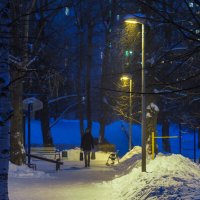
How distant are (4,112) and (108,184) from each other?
8501mm

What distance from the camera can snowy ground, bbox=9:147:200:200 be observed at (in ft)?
41.0

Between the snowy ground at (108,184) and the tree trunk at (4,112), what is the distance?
155 inches

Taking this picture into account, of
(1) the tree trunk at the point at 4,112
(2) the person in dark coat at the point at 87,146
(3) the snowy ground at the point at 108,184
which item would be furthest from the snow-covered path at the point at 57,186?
(1) the tree trunk at the point at 4,112

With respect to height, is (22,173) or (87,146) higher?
(87,146)

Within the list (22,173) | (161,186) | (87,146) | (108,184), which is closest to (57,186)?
(108,184)

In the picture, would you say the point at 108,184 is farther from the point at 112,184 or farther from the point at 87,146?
the point at 87,146

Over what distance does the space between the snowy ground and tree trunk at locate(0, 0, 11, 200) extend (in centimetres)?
393

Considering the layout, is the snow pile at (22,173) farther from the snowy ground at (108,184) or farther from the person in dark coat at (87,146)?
the person in dark coat at (87,146)

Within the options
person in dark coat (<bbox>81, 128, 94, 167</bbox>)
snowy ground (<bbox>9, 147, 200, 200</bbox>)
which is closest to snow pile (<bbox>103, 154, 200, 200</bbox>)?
snowy ground (<bbox>9, 147, 200, 200</bbox>)

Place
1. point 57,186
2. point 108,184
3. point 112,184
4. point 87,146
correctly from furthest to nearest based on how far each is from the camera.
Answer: point 87,146 → point 108,184 → point 112,184 → point 57,186

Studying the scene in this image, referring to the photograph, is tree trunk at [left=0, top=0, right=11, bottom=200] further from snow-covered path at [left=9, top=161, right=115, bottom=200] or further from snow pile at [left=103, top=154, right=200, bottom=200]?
snow-covered path at [left=9, top=161, right=115, bottom=200]

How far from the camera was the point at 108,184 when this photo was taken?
17.4m

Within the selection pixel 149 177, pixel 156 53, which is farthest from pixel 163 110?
pixel 149 177

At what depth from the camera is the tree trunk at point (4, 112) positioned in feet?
30.9
